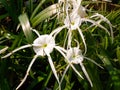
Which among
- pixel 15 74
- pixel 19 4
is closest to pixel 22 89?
pixel 15 74

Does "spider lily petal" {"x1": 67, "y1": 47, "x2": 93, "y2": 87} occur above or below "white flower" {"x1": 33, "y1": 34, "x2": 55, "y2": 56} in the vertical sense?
below

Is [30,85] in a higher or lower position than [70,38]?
lower

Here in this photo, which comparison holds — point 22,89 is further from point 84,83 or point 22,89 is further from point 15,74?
point 84,83

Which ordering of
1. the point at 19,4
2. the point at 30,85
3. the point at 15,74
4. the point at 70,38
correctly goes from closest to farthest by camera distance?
the point at 70,38, the point at 30,85, the point at 15,74, the point at 19,4

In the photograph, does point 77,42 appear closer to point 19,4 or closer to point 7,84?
point 7,84

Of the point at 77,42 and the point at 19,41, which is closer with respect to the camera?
the point at 77,42

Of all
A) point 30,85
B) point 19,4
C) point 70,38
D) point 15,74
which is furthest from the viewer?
point 19,4

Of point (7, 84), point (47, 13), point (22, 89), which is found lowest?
point (22, 89)

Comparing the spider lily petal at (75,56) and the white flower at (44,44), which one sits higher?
the white flower at (44,44)

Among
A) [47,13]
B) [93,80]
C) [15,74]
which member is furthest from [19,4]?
[93,80]
